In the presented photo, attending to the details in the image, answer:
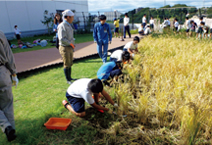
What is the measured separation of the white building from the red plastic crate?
15.1 metres

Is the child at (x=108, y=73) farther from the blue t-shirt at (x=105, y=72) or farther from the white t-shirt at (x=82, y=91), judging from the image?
the white t-shirt at (x=82, y=91)

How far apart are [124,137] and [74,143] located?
703mm

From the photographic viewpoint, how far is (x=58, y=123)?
2674mm

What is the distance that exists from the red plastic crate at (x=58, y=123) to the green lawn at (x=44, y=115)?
2.6 inches

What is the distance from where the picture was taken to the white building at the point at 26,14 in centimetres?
1495

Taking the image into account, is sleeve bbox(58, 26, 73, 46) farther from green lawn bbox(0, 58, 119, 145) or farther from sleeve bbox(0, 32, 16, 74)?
sleeve bbox(0, 32, 16, 74)

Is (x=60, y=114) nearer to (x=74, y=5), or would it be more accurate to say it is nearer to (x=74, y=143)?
(x=74, y=143)

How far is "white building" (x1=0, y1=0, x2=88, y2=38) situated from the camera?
14.9 m

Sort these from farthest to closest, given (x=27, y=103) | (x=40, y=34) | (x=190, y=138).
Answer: (x=40, y=34), (x=27, y=103), (x=190, y=138)

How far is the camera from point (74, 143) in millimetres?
2297

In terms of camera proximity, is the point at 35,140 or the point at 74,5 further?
the point at 74,5

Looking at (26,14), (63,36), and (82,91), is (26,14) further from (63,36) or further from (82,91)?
(82,91)

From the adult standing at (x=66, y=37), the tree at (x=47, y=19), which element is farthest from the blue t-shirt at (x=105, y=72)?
the tree at (x=47, y=19)

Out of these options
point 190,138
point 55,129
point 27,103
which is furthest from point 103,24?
point 190,138
